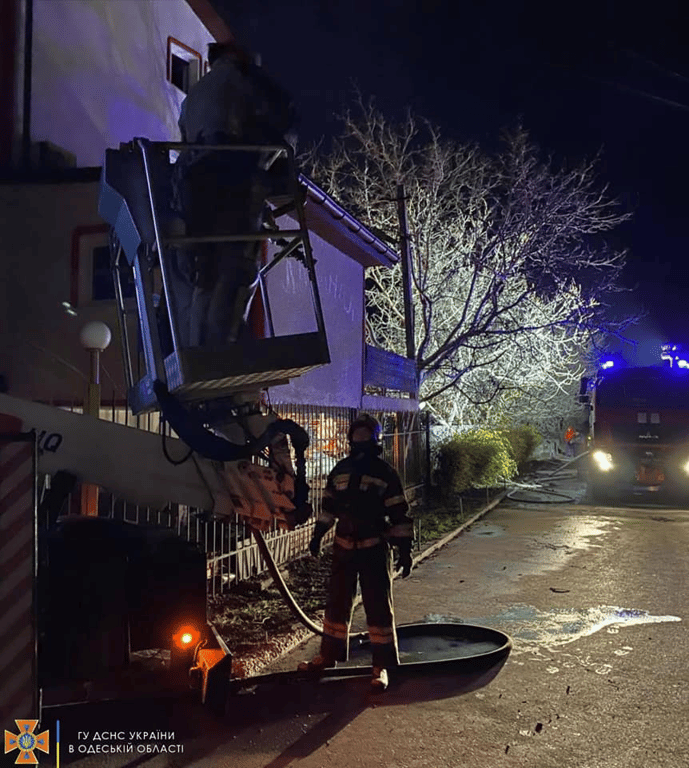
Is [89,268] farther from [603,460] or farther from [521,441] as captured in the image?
[521,441]

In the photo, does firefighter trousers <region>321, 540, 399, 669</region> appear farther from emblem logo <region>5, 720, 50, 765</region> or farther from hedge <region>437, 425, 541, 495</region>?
hedge <region>437, 425, 541, 495</region>

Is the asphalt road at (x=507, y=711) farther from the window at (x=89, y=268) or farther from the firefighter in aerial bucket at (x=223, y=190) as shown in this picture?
the window at (x=89, y=268)

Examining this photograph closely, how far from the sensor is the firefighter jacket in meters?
5.29

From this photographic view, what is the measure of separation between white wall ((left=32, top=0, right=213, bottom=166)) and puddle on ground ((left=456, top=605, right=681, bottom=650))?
871 centimetres

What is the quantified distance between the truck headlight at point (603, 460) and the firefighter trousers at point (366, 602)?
12602mm

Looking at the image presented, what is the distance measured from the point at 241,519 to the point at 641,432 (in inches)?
544

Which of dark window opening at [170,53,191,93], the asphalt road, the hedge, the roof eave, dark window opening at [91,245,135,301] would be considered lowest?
the asphalt road

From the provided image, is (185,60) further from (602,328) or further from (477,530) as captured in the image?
(602,328)

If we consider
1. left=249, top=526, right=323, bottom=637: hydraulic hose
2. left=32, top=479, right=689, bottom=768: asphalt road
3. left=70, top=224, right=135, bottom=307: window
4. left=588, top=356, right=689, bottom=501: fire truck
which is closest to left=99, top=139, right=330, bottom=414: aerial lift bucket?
left=249, top=526, right=323, bottom=637: hydraulic hose

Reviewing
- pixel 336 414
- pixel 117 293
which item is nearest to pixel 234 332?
pixel 117 293

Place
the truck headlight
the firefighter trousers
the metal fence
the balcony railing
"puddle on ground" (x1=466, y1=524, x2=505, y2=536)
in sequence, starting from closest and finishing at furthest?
the firefighter trousers, the metal fence, "puddle on ground" (x1=466, y1=524, x2=505, y2=536), the balcony railing, the truck headlight

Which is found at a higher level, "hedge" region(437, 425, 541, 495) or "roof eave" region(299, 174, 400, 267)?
"roof eave" region(299, 174, 400, 267)

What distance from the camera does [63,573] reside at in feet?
13.3

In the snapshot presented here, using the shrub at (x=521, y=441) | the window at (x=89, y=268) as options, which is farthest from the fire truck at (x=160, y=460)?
the shrub at (x=521, y=441)
